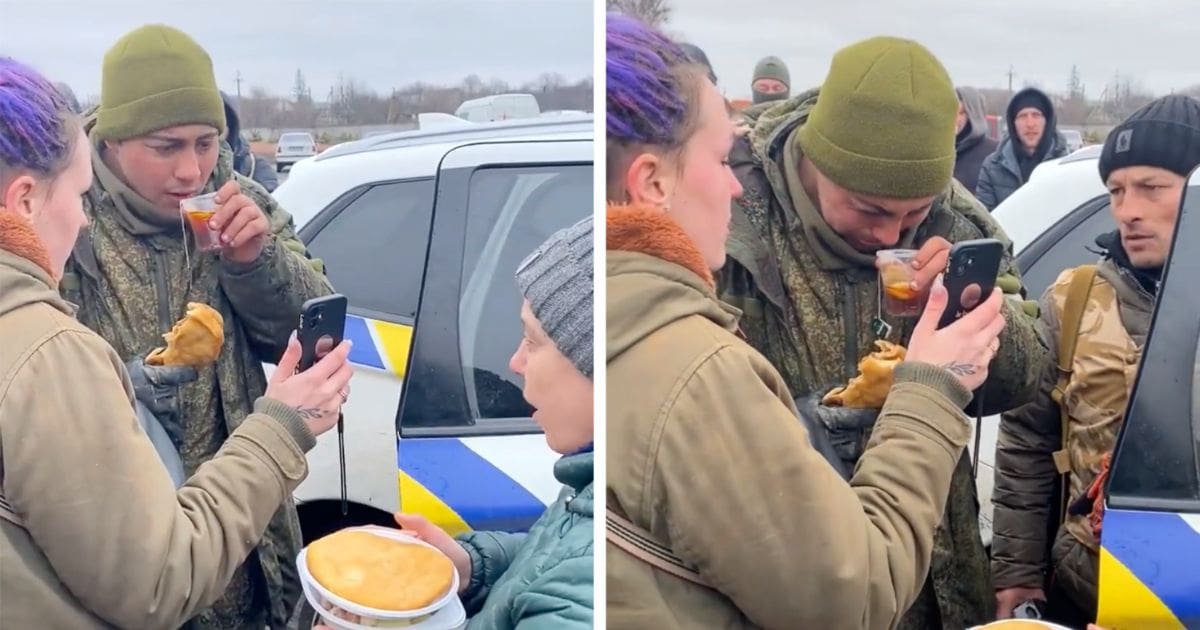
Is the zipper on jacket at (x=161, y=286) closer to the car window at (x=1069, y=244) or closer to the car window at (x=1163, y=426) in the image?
the car window at (x=1069, y=244)

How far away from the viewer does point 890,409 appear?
141 centimetres

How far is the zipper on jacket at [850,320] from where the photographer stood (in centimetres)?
150

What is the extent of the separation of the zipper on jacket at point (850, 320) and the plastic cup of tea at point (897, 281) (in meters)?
0.04

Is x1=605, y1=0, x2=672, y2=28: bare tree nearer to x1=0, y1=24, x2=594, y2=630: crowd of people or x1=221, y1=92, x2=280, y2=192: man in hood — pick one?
x1=0, y1=24, x2=594, y2=630: crowd of people

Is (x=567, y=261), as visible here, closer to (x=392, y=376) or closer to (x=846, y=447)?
(x=392, y=376)

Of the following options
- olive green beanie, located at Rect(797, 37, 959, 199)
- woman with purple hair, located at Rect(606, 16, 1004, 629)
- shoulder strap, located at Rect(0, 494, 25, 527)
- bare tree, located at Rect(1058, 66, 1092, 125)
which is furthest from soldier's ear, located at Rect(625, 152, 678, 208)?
shoulder strap, located at Rect(0, 494, 25, 527)

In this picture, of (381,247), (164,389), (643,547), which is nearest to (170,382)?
(164,389)

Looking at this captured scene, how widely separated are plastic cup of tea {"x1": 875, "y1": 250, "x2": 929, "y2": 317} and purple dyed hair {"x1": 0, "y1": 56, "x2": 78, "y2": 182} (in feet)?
3.53

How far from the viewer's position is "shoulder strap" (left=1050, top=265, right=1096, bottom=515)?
5.23 feet

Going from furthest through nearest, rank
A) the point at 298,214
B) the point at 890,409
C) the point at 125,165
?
1. the point at 298,214
2. the point at 125,165
3. the point at 890,409

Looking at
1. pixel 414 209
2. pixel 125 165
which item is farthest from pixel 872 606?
pixel 125 165

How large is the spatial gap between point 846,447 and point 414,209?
0.72 meters

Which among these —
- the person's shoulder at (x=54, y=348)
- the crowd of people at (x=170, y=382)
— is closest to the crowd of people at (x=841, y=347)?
the crowd of people at (x=170, y=382)

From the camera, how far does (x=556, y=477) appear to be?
1.48 m
